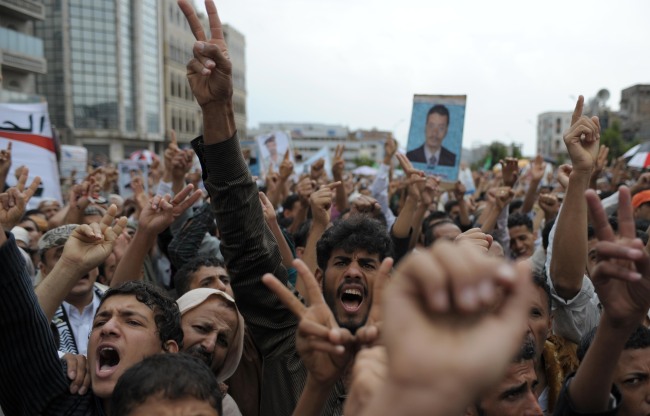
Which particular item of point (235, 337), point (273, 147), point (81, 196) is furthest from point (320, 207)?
point (273, 147)

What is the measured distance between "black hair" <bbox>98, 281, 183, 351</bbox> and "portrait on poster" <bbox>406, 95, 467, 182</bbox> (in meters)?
5.04

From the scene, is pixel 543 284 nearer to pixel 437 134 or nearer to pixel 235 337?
pixel 235 337

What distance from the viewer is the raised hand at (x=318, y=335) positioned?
162 centimetres

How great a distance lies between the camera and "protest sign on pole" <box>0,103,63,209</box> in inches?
293

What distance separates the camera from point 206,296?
3117 mm

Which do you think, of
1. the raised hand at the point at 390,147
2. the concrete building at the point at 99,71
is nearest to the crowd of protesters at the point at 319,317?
the raised hand at the point at 390,147

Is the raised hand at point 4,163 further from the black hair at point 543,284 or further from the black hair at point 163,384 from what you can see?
the black hair at point 543,284

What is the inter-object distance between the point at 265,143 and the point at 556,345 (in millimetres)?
8825

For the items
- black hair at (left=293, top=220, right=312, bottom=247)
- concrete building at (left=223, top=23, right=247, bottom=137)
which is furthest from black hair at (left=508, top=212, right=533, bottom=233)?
concrete building at (left=223, top=23, right=247, bottom=137)

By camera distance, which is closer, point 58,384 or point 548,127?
point 58,384

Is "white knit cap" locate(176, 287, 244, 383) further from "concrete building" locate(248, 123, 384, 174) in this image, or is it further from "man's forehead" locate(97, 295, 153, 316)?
"concrete building" locate(248, 123, 384, 174)

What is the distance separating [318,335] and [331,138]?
130 meters

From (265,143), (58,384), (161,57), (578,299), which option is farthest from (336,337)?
(161,57)

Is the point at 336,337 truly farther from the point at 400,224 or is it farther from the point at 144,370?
the point at 400,224
